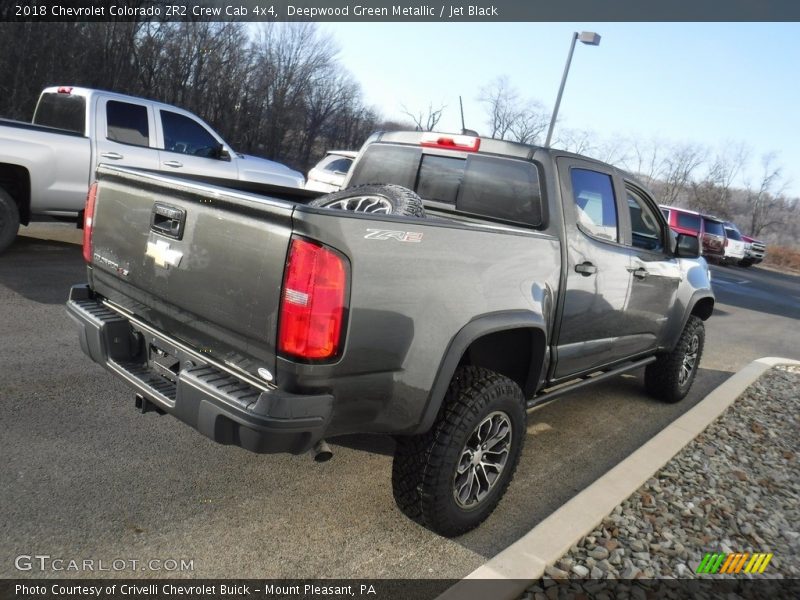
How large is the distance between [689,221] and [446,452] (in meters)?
22.8

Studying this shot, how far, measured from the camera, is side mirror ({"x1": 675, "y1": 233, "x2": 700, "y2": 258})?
4.94 metres

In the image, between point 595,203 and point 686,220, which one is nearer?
point 595,203

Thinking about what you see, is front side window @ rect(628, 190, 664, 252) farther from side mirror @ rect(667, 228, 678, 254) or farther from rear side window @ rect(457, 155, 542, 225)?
rear side window @ rect(457, 155, 542, 225)

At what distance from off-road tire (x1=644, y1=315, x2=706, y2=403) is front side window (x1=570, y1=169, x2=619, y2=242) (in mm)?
1746

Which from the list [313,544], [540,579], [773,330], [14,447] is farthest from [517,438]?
[773,330]

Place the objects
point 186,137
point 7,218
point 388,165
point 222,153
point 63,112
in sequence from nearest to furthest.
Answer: point 388,165, point 7,218, point 63,112, point 186,137, point 222,153

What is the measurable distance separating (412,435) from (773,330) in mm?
10748

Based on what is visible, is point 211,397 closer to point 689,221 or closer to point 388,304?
point 388,304

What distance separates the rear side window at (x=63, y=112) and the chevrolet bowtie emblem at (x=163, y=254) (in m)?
5.85

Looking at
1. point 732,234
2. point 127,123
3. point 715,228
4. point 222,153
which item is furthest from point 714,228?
point 127,123

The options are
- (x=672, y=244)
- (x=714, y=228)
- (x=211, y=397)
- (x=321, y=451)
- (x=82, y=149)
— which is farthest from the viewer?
(x=714, y=228)

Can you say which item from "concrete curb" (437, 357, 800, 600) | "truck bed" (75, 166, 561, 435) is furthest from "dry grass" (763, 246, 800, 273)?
"truck bed" (75, 166, 561, 435)

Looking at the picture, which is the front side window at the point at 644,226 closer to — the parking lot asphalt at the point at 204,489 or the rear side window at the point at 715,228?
the parking lot asphalt at the point at 204,489

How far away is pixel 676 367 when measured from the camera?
5367mm
